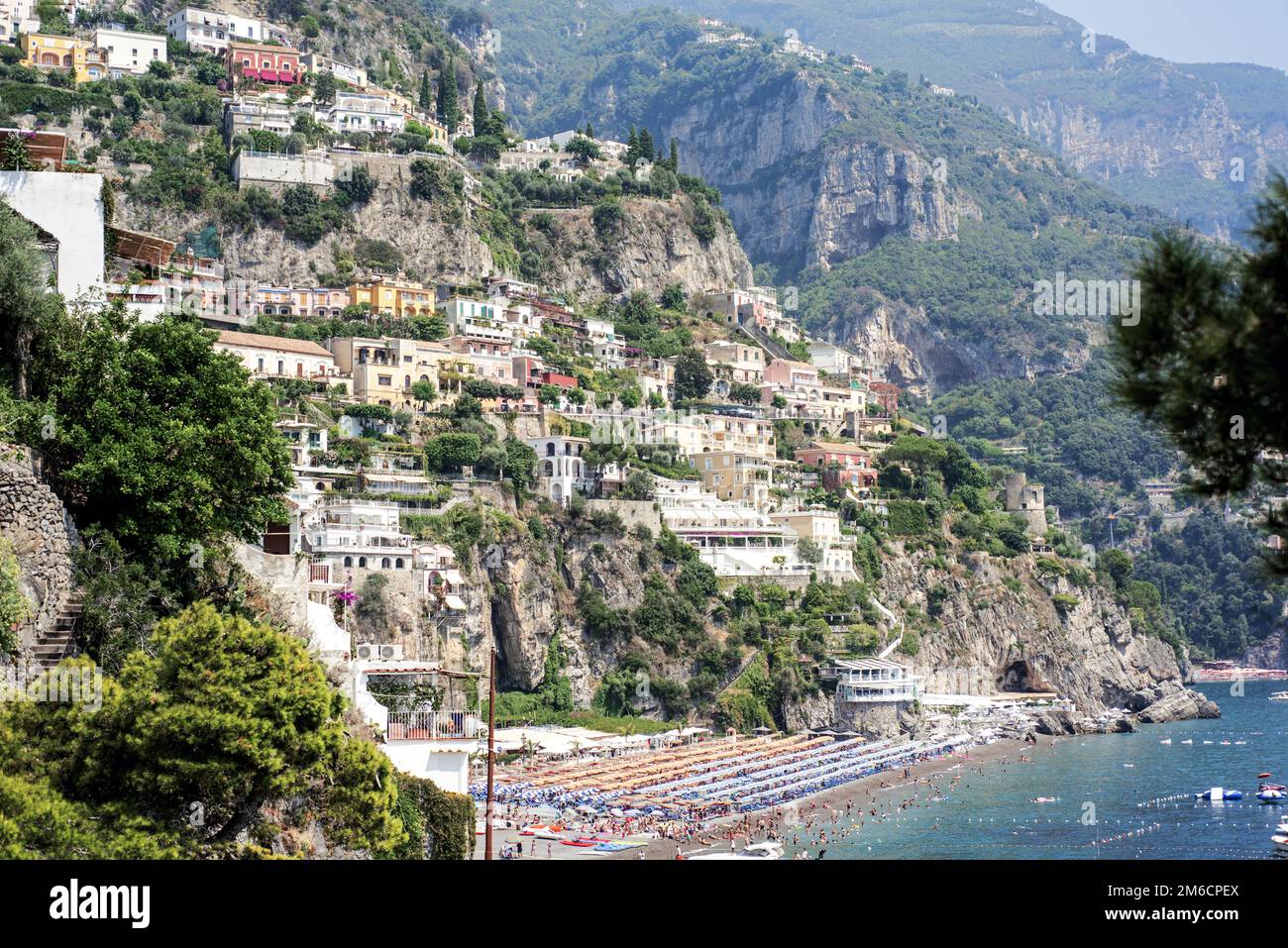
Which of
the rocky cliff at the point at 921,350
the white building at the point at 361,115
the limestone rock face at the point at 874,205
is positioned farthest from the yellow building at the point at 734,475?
the limestone rock face at the point at 874,205

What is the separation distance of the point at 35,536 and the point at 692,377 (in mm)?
75712

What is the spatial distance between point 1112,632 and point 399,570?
54.9 meters

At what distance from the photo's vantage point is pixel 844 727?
71.9m

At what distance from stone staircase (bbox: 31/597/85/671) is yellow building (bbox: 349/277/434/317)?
2519 inches

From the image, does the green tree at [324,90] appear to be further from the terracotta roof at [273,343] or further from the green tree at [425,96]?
the terracotta roof at [273,343]

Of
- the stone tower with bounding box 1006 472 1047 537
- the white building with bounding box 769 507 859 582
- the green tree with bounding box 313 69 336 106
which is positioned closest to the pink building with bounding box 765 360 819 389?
the stone tower with bounding box 1006 472 1047 537

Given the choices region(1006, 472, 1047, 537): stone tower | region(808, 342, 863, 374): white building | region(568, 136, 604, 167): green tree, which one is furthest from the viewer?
region(808, 342, 863, 374): white building

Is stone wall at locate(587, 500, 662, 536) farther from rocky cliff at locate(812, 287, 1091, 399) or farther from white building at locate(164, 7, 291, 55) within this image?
rocky cliff at locate(812, 287, 1091, 399)

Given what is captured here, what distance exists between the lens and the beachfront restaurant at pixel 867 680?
7225cm

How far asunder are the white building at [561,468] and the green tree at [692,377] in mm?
20436

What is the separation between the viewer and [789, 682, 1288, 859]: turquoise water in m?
50.8

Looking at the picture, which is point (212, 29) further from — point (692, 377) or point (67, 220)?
point (67, 220)

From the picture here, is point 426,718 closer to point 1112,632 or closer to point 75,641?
point 75,641
